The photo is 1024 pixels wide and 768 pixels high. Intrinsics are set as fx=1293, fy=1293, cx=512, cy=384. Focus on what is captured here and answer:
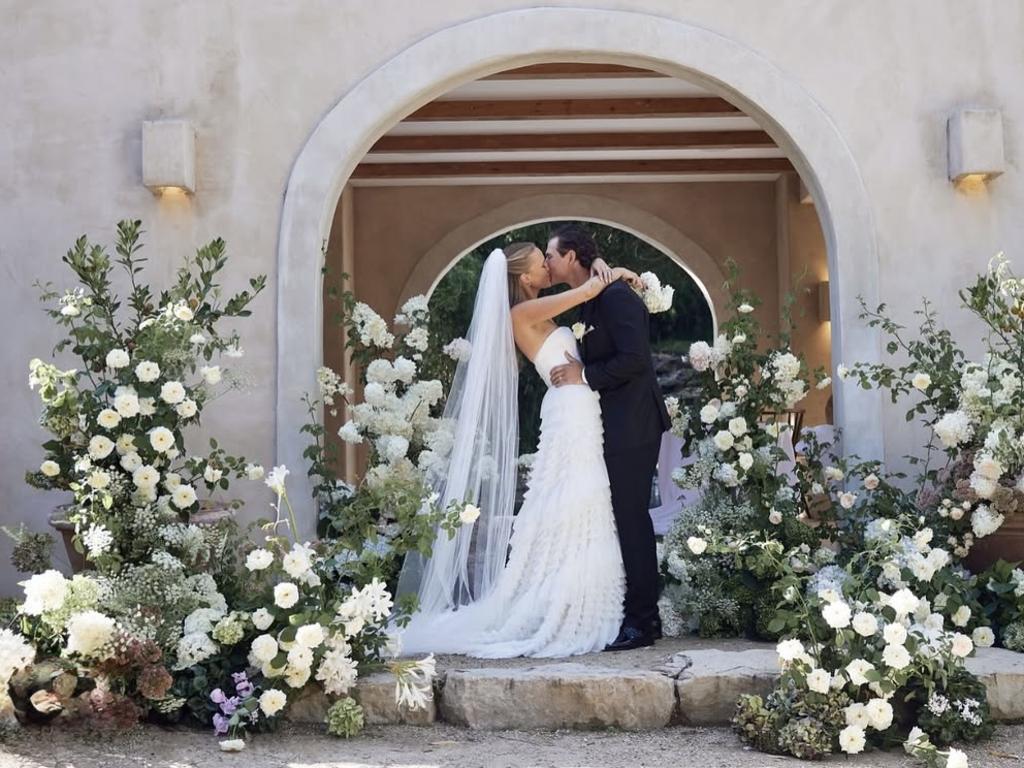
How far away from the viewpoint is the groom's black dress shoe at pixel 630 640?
5.21 metres

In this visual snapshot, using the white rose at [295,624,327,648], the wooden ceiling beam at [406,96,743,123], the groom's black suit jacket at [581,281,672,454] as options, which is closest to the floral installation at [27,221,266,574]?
the white rose at [295,624,327,648]

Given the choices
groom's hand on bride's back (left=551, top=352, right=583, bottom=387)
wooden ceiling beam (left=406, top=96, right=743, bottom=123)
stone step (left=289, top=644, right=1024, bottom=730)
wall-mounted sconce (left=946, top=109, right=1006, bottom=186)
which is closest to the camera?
stone step (left=289, top=644, right=1024, bottom=730)

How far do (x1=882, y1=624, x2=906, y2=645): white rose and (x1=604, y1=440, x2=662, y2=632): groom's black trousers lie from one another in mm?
1390

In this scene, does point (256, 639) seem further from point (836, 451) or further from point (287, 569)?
point (836, 451)

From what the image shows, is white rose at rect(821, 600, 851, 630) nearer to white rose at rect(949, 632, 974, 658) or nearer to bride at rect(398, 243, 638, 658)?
white rose at rect(949, 632, 974, 658)

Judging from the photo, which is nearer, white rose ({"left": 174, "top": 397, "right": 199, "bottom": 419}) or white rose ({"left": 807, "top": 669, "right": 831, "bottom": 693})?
white rose ({"left": 807, "top": 669, "right": 831, "bottom": 693})

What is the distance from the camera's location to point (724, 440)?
559 cm

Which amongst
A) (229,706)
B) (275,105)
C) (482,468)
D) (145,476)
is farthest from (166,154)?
(229,706)

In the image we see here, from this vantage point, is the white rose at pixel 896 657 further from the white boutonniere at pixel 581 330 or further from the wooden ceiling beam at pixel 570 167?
the wooden ceiling beam at pixel 570 167

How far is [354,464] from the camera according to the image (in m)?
9.81

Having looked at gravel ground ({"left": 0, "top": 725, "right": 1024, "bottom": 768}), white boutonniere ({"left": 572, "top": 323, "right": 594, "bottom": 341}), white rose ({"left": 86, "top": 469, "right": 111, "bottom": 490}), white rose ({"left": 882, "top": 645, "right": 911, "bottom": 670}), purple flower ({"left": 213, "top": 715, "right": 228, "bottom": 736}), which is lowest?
gravel ground ({"left": 0, "top": 725, "right": 1024, "bottom": 768})

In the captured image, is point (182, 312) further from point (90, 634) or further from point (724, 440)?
point (724, 440)

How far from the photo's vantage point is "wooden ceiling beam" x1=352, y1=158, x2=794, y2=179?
31.9ft

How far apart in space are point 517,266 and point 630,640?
1.64 m
